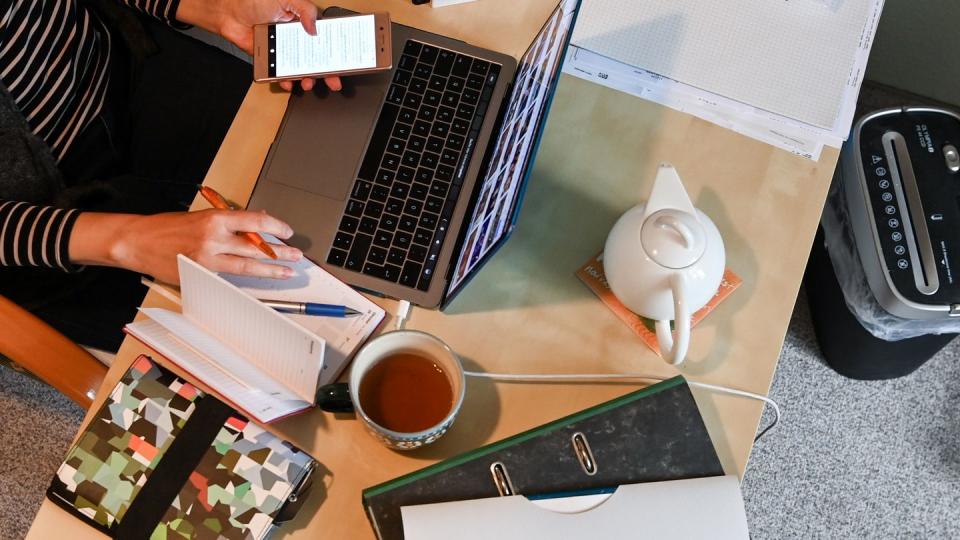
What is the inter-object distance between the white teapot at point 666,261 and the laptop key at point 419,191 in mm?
220

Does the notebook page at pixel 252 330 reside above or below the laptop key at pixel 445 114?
below

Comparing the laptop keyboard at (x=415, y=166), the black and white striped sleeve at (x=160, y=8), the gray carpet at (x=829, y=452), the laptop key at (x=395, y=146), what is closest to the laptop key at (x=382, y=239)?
the laptop keyboard at (x=415, y=166)

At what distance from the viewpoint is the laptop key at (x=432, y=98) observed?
0.90m

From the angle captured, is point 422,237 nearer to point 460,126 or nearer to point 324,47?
point 460,126

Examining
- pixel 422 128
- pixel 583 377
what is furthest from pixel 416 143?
pixel 583 377

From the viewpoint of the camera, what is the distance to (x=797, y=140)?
0.90 meters

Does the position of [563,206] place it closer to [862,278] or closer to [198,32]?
[862,278]

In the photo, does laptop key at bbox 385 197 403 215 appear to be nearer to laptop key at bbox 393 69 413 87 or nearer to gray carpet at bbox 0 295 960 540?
laptop key at bbox 393 69 413 87

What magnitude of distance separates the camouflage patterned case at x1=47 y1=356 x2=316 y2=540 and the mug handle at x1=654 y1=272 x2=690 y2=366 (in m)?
0.37

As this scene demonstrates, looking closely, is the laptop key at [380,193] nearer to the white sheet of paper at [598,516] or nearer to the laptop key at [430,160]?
the laptop key at [430,160]

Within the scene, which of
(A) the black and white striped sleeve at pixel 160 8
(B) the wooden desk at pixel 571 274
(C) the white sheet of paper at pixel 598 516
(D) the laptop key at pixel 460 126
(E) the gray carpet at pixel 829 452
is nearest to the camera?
(C) the white sheet of paper at pixel 598 516

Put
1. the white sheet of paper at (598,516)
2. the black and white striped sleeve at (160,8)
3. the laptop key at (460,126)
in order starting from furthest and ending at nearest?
the black and white striped sleeve at (160,8) < the laptop key at (460,126) < the white sheet of paper at (598,516)

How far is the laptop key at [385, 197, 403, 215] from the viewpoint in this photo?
0.86m

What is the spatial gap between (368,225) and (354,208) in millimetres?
28
